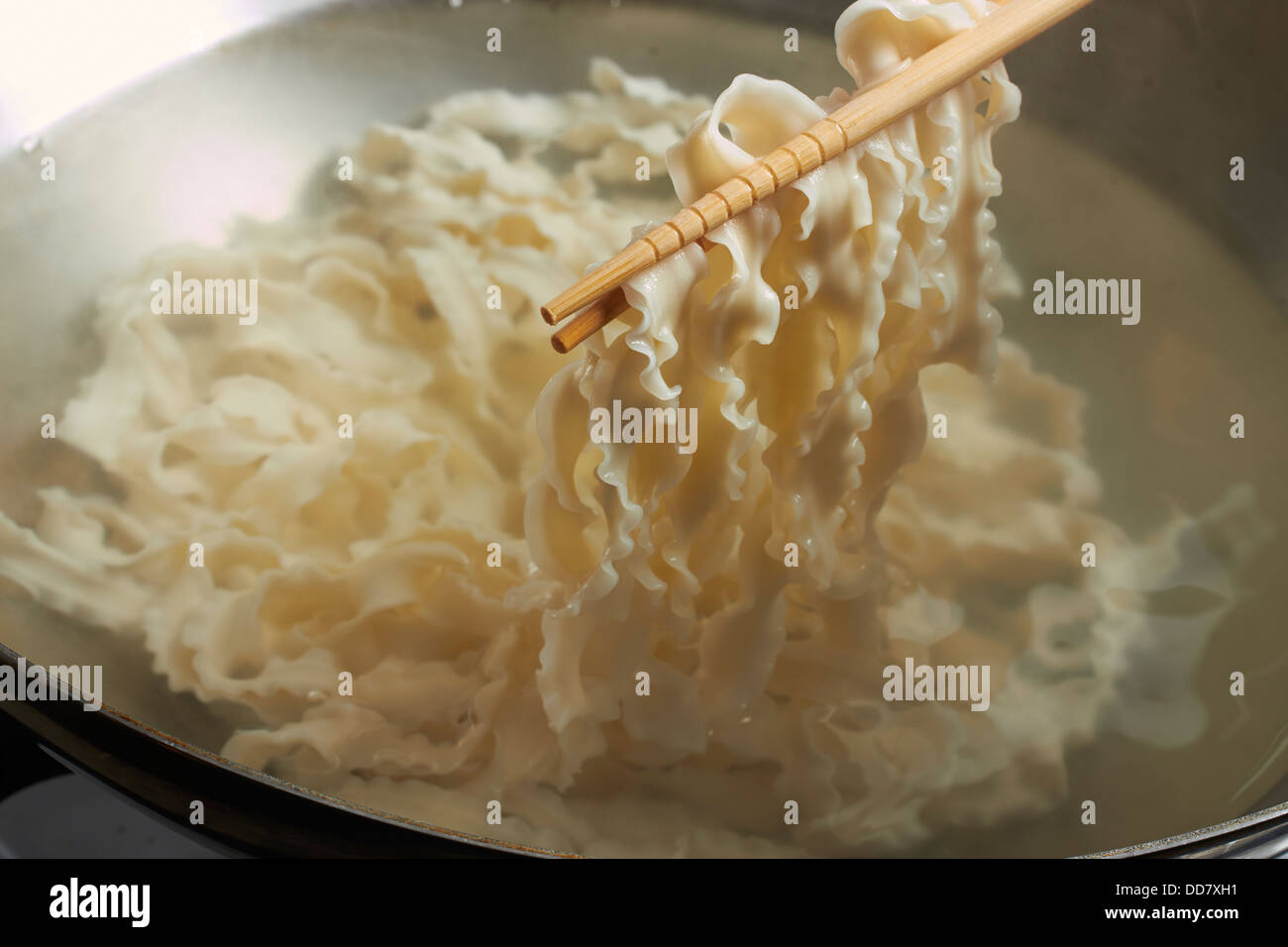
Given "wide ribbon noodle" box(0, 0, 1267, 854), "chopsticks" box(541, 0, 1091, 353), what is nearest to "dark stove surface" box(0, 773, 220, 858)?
"wide ribbon noodle" box(0, 0, 1267, 854)

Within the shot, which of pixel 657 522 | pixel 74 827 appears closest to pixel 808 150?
pixel 657 522

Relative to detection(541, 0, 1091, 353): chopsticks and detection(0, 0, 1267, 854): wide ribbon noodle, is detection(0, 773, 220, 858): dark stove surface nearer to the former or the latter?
detection(0, 0, 1267, 854): wide ribbon noodle

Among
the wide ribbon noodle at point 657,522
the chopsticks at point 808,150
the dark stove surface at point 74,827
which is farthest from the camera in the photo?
the dark stove surface at point 74,827

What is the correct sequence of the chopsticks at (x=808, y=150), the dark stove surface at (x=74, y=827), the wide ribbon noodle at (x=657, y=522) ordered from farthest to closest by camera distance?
the dark stove surface at (x=74, y=827), the wide ribbon noodle at (x=657, y=522), the chopsticks at (x=808, y=150)

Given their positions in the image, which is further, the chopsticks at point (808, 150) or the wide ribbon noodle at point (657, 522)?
the wide ribbon noodle at point (657, 522)

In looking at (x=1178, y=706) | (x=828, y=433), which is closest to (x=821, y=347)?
(x=828, y=433)

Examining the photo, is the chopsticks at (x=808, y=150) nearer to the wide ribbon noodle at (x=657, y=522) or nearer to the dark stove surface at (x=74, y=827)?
the wide ribbon noodle at (x=657, y=522)

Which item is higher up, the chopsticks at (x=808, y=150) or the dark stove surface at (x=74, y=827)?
the chopsticks at (x=808, y=150)

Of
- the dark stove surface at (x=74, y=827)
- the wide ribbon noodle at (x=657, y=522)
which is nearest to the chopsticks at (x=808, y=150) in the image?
the wide ribbon noodle at (x=657, y=522)
